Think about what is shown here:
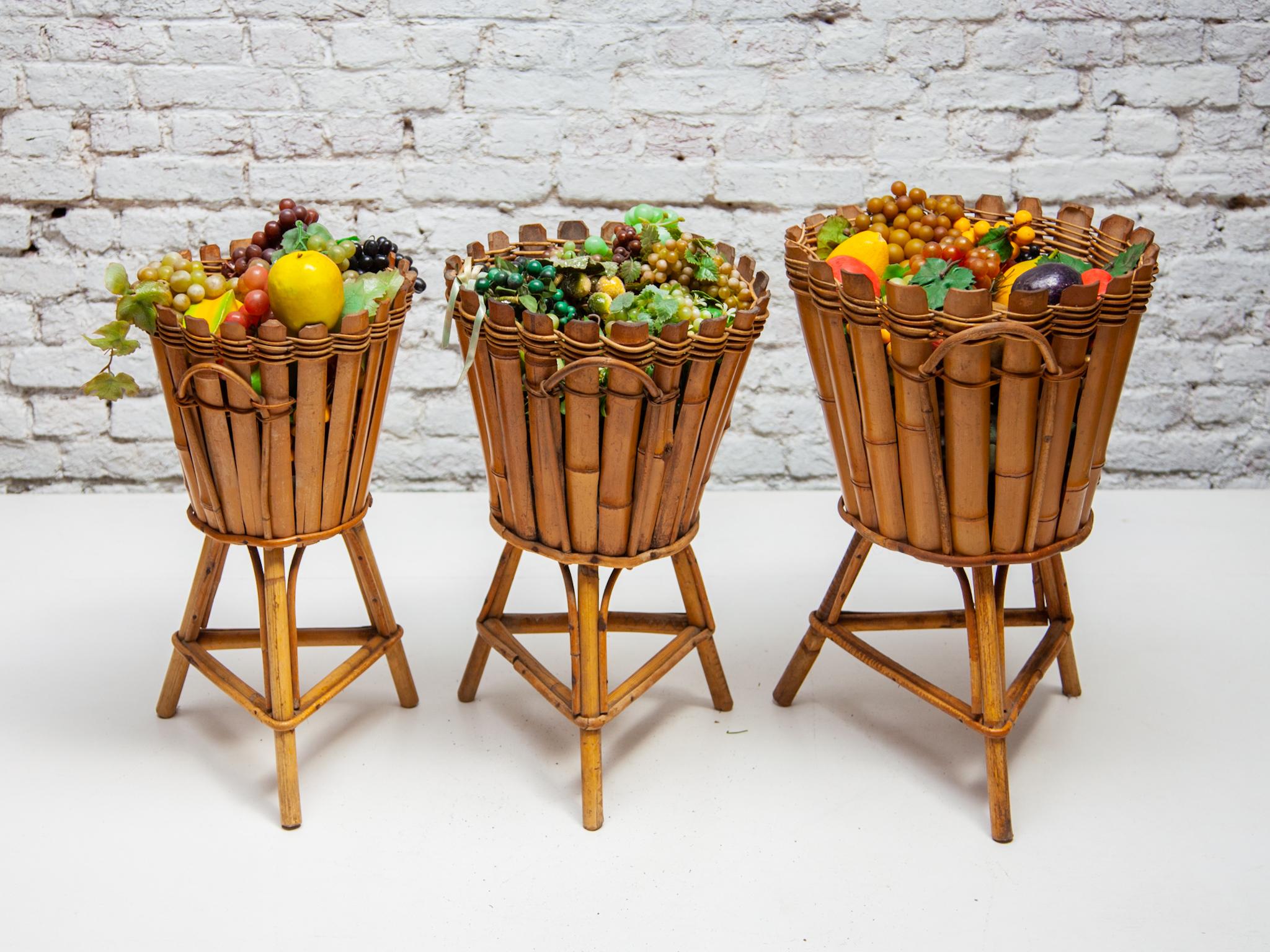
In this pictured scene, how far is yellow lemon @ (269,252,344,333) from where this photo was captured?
1821mm

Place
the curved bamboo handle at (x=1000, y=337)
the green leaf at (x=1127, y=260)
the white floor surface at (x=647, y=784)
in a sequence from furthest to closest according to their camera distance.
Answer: the green leaf at (x=1127, y=260) < the white floor surface at (x=647, y=784) < the curved bamboo handle at (x=1000, y=337)

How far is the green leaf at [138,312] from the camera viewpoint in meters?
1.86

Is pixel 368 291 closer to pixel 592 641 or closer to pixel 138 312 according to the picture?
pixel 138 312

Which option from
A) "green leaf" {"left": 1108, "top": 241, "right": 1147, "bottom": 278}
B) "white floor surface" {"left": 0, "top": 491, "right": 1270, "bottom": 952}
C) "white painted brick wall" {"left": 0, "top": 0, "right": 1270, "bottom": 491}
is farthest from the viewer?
"white painted brick wall" {"left": 0, "top": 0, "right": 1270, "bottom": 491}

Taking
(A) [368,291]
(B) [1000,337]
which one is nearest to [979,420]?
(B) [1000,337]

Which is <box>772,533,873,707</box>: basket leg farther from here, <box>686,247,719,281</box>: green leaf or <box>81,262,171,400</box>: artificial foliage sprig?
<box>81,262,171,400</box>: artificial foliage sprig

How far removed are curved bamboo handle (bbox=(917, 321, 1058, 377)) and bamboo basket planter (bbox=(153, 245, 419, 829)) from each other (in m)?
0.85

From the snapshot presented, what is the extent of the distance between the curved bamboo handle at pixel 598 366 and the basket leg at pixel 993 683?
63 centimetres

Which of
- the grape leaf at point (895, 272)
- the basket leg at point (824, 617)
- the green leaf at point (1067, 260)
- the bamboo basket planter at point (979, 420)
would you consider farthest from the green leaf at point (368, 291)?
the green leaf at point (1067, 260)

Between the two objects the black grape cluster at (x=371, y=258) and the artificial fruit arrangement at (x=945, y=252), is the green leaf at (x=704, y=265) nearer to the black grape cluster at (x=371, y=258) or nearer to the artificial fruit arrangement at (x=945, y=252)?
the artificial fruit arrangement at (x=945, y=252)

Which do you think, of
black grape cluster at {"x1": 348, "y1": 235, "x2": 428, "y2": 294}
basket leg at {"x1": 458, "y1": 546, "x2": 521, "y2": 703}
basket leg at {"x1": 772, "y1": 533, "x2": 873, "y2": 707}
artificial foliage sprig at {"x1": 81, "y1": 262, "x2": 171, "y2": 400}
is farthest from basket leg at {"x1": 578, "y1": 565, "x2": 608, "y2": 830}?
A: artificial foliage sprig at {"x1": 81, "y1": 262, "x2": 171, "y2": 400}

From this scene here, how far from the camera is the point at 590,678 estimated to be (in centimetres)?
201

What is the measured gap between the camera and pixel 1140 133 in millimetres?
3113

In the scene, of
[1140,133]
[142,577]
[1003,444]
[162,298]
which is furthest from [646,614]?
[1140,133]
